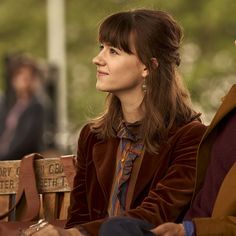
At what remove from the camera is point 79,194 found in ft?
17.4

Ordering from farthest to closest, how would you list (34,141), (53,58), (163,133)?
(53,58), (34,141), (163,133)

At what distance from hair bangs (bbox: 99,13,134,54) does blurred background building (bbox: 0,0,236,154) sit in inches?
692

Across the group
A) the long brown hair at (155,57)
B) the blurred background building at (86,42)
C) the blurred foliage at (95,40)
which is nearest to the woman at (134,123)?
the long brown hair at (155,57)

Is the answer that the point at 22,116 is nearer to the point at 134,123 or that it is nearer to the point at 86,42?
the point at 134,123

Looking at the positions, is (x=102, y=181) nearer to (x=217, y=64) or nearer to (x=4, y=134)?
(x=4, y=134)

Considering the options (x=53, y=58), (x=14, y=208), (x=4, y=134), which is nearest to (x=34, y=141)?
(x=4, y=134)

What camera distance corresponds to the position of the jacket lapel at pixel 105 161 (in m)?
5.12

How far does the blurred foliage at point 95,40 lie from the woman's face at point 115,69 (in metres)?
16.7

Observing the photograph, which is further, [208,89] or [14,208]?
[208,89]

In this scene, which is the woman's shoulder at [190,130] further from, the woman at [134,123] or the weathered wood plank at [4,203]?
the weathered wood plank at [4,203]

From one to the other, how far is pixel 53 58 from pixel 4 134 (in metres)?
13.6

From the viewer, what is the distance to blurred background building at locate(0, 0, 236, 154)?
2483cm

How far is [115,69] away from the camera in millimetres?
5152

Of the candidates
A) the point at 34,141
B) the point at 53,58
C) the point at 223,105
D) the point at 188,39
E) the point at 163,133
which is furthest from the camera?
the point at 53,58
